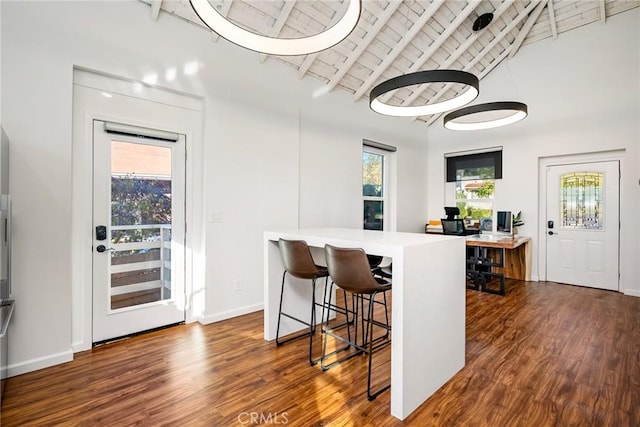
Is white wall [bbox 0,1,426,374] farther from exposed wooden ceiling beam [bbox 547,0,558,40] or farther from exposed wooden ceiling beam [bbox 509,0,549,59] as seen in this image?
exposed wooden ceiling beam [bbox 547,0,558,40]

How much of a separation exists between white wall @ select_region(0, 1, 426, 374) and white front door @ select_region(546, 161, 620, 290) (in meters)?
2.99

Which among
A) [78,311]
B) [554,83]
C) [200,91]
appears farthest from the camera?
[554,83]

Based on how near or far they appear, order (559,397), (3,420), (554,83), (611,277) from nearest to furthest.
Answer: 1. (3,420)
2. (559,397)
3. (611,277)
4. (554,83)

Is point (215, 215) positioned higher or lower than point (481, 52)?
lower

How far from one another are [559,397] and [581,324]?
70.2 inches

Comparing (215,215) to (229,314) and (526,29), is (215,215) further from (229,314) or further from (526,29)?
(526,29)

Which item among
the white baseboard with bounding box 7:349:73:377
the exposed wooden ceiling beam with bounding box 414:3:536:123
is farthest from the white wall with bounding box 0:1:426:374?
the exposed wooden ceiling beam with bounding box 414:3:536:123

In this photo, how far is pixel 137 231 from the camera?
10.0ft

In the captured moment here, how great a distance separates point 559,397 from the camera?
6.77 feet

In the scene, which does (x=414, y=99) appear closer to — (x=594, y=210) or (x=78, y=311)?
(x=594, y=210)

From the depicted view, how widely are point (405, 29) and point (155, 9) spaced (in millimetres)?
3042

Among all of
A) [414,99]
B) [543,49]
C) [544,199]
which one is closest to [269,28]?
[414,99]

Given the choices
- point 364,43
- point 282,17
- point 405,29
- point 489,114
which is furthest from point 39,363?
point 489,114

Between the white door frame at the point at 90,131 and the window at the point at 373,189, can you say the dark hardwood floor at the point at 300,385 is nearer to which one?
the white door frame at the point at 90,131
